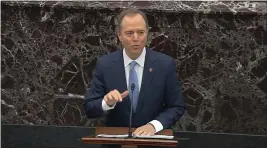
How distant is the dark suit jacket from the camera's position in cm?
337

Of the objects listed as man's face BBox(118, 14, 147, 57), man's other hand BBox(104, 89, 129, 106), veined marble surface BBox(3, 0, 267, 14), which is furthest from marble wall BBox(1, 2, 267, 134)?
man's other hand BBox(104, 89, 129, 106)

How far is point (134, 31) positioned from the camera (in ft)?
10.8

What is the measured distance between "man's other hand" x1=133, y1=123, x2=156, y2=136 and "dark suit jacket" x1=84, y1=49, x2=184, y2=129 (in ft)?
0.59

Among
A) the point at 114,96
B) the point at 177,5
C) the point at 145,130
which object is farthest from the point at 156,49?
the point at 114,96

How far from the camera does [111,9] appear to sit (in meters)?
4.76

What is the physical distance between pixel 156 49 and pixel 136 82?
1.44 m

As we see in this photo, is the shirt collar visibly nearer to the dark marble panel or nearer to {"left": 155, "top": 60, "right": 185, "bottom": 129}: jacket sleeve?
{"left": 155, "top": 60, "right": 185, "bottom": 129}: jacket sleeve

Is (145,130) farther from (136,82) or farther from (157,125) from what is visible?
(136,82)

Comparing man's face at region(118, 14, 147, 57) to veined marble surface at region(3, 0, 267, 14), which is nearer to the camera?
man's face at region(118, 14, 147, 57)

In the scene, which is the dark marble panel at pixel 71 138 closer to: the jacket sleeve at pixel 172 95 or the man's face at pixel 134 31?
the jacket sleeve at pixel 172 95

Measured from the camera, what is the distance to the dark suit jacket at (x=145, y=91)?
337 centimetres

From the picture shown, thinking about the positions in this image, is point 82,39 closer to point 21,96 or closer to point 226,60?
point 21,96

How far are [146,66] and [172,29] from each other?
140 cm

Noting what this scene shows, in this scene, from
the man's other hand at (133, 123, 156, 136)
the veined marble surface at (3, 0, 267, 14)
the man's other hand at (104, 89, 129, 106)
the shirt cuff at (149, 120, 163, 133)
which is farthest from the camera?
the veined marble surface at (3, 0, 267, 14)
